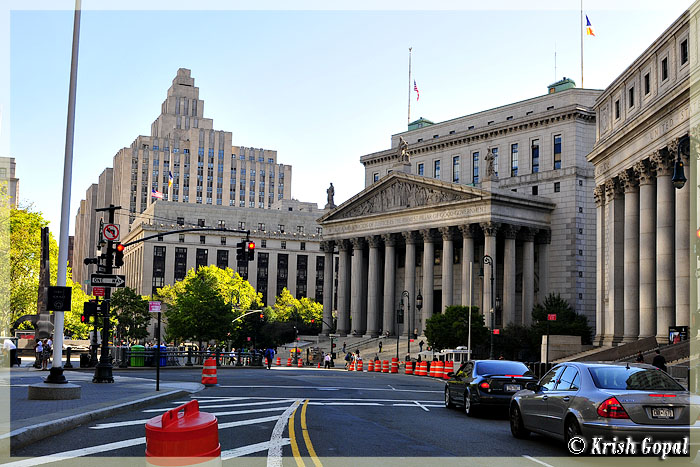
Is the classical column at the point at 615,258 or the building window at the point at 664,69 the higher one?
the building window at the point at 664,69

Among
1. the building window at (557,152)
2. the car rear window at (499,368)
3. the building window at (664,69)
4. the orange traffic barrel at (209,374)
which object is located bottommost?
the orange traffic barrel at (209,374)

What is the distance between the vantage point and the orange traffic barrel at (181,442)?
24.6ft

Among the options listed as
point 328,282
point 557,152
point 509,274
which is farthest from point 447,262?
point 328,282

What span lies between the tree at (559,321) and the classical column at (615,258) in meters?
16.2

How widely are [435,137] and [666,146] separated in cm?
6183

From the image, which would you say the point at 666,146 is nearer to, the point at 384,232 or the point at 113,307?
the point at 384,232

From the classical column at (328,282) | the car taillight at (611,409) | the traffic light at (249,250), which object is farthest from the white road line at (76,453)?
the classical column at (328,282)

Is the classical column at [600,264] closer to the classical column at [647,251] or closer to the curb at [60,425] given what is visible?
the classical column at [647,251]

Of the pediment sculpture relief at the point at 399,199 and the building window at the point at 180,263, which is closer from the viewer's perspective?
the pediment sculpture relief at the point at 399,199

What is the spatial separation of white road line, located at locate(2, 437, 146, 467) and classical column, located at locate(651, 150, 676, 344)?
3734cm

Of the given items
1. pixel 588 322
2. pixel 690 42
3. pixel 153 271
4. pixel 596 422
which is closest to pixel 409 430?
pixel 596 422

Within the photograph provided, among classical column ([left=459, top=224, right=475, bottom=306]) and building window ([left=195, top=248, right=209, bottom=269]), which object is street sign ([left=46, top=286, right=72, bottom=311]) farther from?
building window ([left=195, top=248, right=209, bottom=269])

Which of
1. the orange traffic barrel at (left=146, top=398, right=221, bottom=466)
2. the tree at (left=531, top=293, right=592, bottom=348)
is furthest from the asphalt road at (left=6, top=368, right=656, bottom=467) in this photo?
the tree at (left=531, top=293, right=592, bottom=348)

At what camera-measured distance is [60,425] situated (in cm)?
1552
